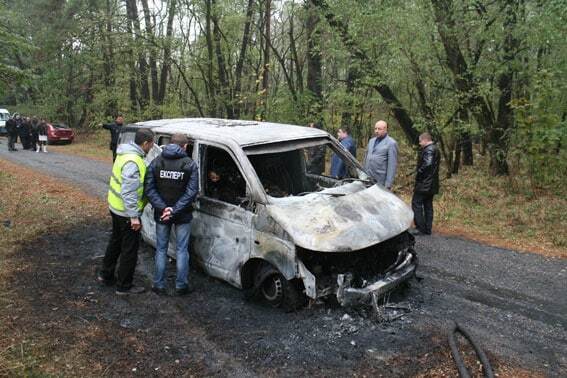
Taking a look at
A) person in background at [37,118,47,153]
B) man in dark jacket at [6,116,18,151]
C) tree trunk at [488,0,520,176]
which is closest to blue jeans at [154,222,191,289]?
tree trunk at [488,0,520,176]

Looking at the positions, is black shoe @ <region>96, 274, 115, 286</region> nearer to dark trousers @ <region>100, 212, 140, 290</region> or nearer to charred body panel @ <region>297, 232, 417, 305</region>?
dark trousers @ <region>100, 212, 140, 290</region>

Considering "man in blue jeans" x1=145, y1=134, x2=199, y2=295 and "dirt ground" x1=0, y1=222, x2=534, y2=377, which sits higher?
"man in blue jeans" x1=145, y1=134, x2=199, y2=295

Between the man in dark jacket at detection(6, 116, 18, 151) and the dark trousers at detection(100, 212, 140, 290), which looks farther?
the man in dark jacket at detection(6, 116, 18, 151)

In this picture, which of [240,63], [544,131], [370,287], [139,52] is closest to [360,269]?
[370,287]

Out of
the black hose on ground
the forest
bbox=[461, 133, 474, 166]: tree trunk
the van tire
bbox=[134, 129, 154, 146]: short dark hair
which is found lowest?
the black hose on ground

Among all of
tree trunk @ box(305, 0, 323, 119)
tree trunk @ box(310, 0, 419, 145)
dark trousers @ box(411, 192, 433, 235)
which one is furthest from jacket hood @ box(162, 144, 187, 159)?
tree trunk @ box(305, 0, 323, 119)

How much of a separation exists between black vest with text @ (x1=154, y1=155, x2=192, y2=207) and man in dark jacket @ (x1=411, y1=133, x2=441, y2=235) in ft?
13.6

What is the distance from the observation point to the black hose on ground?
3.77 metres

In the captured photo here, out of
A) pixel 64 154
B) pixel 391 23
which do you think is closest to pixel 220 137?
pixel 391 23

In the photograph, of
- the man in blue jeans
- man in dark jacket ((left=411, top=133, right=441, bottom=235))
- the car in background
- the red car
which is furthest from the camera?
the car in background

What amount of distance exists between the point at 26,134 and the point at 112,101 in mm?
5032

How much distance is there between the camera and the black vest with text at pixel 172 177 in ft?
17.4

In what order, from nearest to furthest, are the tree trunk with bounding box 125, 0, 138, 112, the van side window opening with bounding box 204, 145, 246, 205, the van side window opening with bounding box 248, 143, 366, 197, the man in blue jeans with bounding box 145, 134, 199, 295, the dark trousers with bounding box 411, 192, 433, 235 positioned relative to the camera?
the man in blue jeans with bounding box 145, 134, 199, 295 < the van side window opening with bounding box 204, 145, 246, 205 < the van side window opening with bounding box 248, 143, 366, 197 < the dark trousers with bounding box 411, 192, 433, 235 < the tree trunk with bounding box 125, 0, 138, 112

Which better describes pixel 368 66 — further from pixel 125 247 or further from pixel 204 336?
pixel 204 336
